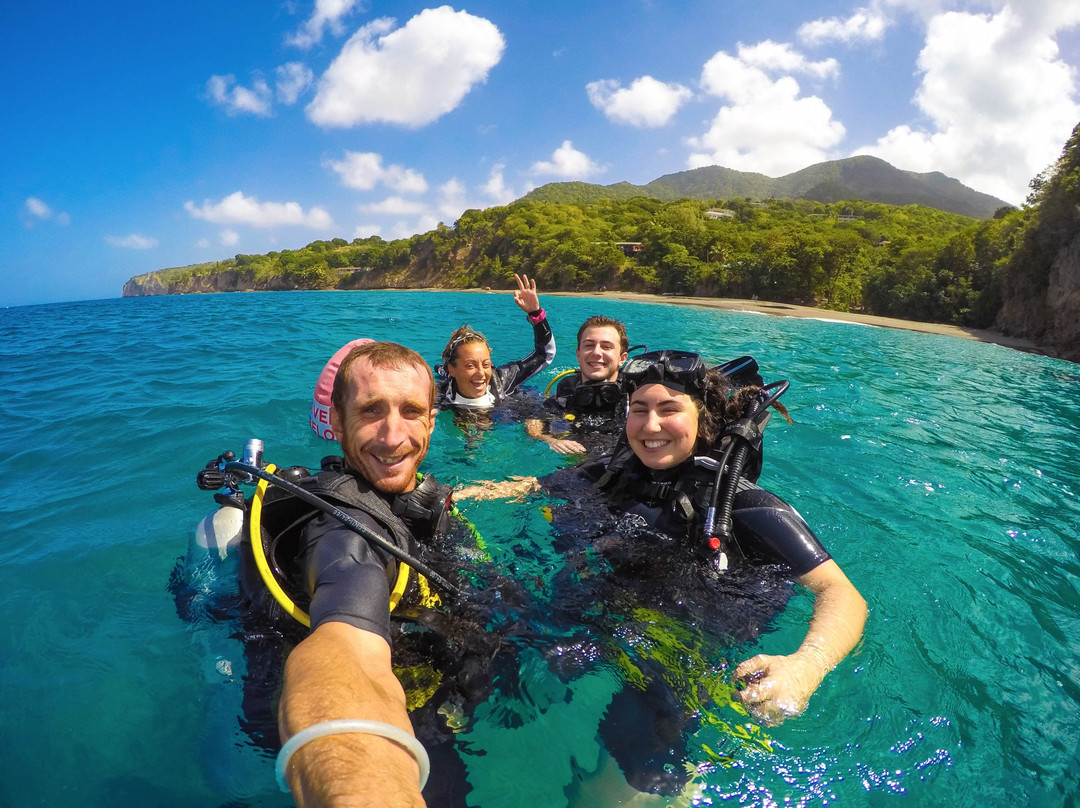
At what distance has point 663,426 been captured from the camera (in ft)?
9.37

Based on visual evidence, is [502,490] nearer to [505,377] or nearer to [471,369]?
[471,369]

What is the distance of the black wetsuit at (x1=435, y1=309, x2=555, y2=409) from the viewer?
6.52 metres

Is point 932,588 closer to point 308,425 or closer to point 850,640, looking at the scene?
point 850,640

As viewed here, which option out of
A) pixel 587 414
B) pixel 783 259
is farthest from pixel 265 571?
pixel 783 259

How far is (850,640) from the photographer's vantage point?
203 centimetres

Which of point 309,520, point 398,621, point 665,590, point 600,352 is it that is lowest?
point 665,590

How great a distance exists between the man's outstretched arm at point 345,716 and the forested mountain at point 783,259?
2630cm

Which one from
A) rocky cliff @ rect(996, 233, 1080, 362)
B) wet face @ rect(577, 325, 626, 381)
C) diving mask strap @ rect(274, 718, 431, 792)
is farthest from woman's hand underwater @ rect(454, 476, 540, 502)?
rocky cliff @ rect(996, 233, 1080, 362)

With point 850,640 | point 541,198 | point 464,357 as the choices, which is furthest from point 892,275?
point 541,198

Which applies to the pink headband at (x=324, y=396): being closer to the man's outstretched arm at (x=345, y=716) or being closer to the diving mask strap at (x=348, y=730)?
the man's outstretched arm at (x=345, y=716)

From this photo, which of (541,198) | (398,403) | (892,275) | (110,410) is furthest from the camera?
(541,198)

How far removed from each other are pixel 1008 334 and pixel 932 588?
29.3m

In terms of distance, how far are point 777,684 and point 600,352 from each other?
4.47 m

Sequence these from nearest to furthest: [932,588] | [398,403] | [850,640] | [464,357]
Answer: [850,640] → [398,403] → [932,588] → [464,357]
